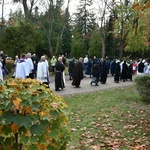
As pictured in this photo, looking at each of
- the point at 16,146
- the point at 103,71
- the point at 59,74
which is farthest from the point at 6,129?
the point at 103,71

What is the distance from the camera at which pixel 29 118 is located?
3.03 meters

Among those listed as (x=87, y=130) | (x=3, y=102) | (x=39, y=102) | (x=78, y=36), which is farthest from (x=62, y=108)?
(x=78, y=36)

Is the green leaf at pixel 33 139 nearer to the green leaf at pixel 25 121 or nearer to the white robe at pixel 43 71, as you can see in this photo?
the green leaf at pixel 25 121

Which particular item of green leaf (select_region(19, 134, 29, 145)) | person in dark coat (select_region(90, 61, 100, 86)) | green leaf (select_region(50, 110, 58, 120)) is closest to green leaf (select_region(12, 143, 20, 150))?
green leaf (select_region(19, 134, 29, 145))

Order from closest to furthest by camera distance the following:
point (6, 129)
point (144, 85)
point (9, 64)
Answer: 1. point (6, 129)
2. point (144, 85)
3. point (9, 64)

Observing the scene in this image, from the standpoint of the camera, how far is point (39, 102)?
3148mm

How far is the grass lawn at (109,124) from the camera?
7.09m

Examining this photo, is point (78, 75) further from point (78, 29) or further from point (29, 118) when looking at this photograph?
point (78, 29)

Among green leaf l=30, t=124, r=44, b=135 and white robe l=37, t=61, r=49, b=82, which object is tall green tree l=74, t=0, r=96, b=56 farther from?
green leaf l=30, t=124, r=44, b=135

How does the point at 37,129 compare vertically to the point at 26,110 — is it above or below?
below

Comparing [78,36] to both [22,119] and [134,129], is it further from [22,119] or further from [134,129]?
[22,119]

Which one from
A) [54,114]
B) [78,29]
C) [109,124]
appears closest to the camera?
[54,114]

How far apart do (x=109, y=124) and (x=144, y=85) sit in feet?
15.5

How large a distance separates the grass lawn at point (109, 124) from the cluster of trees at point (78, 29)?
10.7 ft
